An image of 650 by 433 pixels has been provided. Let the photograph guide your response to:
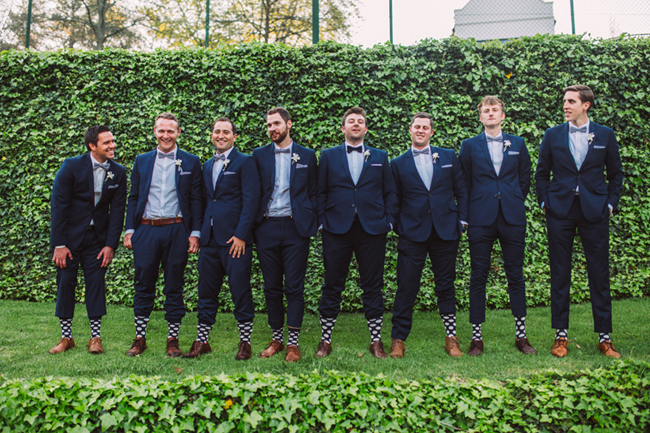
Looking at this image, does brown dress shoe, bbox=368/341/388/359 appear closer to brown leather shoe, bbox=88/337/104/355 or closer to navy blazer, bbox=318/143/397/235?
navy blazer, bbox=318/143/397/235

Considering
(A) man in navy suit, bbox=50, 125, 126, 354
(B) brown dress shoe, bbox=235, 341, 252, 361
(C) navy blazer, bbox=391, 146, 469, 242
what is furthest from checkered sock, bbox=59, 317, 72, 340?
(C) navy blazer, bbox=391, 146, 469, 242

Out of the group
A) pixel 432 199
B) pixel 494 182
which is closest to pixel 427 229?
pixel 432 199

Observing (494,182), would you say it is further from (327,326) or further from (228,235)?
(228,235)

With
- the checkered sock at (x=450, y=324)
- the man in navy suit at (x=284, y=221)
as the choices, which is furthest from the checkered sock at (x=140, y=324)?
the checkered sock at (x=450, y=324)

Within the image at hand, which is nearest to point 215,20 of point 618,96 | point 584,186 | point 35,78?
point 35,78

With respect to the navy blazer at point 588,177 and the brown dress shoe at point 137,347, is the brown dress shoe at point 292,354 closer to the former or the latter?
the brown dress shoe at point 137,347

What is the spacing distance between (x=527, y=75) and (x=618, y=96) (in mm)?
1235

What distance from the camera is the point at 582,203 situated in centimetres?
394

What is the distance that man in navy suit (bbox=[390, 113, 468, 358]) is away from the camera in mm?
4020

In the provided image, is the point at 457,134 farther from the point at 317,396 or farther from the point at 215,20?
the point at 215,20

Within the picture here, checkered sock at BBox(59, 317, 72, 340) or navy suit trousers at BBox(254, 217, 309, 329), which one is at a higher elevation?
navy suit trousers at BBox(254, 217, 309, 329)

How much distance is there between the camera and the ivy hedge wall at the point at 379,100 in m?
5.66

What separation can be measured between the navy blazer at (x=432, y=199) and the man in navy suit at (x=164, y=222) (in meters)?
1.97

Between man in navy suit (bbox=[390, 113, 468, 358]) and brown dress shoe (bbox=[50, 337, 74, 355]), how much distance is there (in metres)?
3.17
